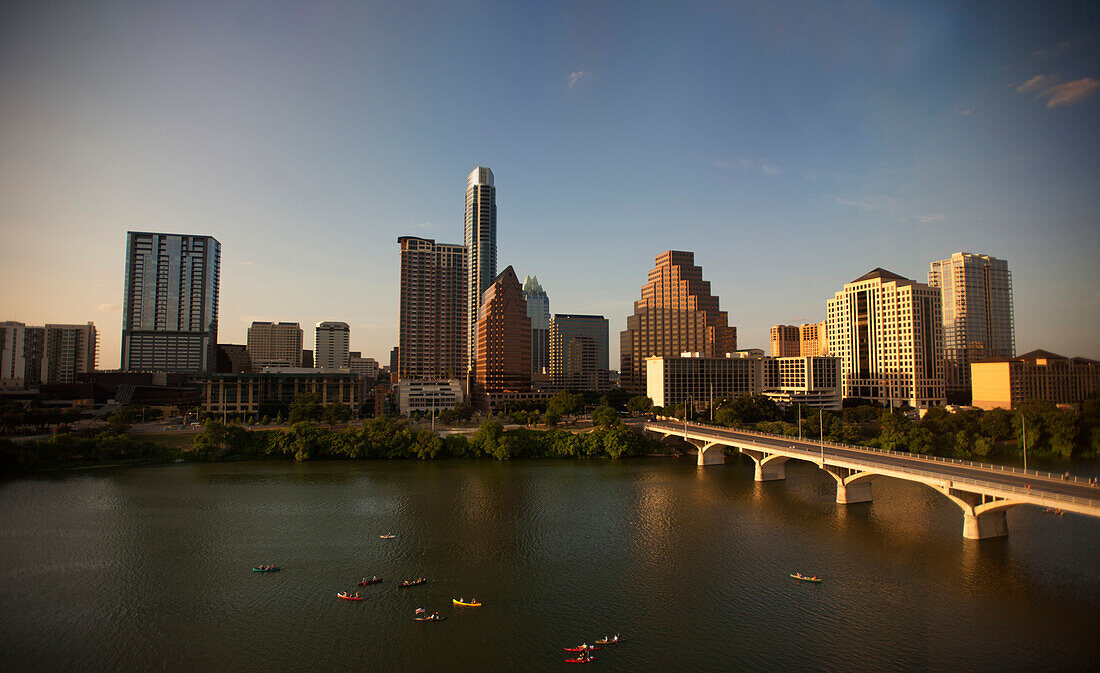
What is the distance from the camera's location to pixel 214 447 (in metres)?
80.2

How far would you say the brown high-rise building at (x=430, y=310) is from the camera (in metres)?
176

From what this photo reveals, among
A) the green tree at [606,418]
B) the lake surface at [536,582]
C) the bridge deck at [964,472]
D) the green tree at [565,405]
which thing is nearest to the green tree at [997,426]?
the lake surface at [536,582]

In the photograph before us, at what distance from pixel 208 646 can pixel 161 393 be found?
404ft

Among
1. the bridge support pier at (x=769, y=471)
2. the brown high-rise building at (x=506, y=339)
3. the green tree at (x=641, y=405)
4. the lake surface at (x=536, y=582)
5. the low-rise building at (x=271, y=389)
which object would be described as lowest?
the lake surface at (x=536, y=582)

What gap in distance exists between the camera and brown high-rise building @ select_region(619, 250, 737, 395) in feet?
552

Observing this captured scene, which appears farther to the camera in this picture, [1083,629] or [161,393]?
[161,393]

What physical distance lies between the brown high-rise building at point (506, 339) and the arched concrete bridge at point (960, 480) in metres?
87.9

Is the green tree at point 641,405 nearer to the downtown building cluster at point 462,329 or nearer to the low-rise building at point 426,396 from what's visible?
the downtown building cluster at point 462,329

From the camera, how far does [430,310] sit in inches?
7008

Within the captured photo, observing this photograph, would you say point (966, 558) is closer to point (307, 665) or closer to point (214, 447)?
point (307, 665)

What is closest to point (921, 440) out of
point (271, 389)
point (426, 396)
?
point (426, 396)

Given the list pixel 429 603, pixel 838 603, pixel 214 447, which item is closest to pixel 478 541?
pixel 429 603

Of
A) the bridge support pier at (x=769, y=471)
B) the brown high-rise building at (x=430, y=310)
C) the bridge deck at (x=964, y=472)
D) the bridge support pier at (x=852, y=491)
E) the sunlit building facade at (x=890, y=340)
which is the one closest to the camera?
the bridge deck at (x=964, y=472)

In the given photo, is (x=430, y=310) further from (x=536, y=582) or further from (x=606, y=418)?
(x=536, y=582)
